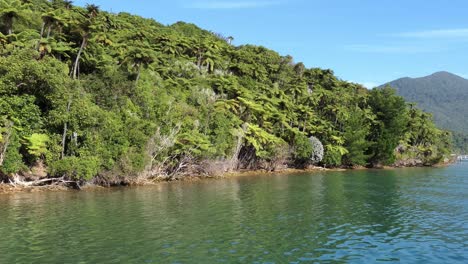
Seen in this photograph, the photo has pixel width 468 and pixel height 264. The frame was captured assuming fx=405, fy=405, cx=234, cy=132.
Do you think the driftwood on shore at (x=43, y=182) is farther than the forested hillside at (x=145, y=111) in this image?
No

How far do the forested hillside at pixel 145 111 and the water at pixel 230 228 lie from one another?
550cm

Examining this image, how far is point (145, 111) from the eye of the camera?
43.9 metres

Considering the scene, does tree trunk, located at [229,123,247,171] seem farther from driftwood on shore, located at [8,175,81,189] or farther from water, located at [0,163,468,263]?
driftwood on shore, located at [8,175,81,189]

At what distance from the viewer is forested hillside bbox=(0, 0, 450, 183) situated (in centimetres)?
3428

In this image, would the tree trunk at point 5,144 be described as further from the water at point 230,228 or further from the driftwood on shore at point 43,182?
the water at point 230,228

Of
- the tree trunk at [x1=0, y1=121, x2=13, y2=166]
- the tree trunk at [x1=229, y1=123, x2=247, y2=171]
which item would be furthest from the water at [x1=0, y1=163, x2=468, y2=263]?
the tree trunk at [x1=229, y1=123, x2=247, y2=171]

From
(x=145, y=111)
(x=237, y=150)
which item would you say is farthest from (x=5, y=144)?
(x=237, y=150)

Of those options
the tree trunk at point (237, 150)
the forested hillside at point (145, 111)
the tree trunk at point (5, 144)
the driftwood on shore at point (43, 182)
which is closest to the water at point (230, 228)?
the driftwood on shore at point (43, 182)

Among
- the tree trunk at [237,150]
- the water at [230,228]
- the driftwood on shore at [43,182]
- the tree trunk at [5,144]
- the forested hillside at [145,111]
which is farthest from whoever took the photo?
the tree trunk at [237,150]

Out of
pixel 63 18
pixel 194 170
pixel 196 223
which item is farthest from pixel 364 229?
pixel 63 18

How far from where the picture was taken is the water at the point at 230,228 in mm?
15125

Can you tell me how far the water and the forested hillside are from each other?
5497 mm

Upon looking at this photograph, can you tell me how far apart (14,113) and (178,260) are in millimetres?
25022

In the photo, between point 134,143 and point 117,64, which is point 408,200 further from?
point 117,64
